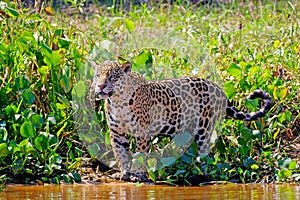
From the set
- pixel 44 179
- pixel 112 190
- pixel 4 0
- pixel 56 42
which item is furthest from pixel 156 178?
pixel 4 0

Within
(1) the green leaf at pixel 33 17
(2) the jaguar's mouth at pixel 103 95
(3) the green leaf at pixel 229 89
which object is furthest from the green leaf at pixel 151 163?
(1) the green leaf at pixel 33 17

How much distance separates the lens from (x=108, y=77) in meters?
7.08

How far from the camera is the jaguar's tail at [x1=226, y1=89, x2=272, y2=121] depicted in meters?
7.71

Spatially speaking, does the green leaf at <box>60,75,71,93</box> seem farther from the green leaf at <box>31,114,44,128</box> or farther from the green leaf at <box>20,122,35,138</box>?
the green leaf at <box>20,122,35,138</box>

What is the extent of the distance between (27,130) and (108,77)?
833 millimetres

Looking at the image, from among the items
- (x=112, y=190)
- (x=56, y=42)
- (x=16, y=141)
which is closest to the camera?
(x=112, y=190)

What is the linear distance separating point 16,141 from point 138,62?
1.29 meters

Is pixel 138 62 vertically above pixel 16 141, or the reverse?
pixel 138 62

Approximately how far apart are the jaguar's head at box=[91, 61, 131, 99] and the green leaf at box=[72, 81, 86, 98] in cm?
60

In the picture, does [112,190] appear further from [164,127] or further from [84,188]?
[164,127]

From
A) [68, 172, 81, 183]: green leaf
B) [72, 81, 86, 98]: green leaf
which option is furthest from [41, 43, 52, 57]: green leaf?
[68, 172, 81, 183]: green leaf

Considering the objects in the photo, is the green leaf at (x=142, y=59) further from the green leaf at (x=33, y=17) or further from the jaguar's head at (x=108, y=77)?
the green leaf at (x=33, y=17)

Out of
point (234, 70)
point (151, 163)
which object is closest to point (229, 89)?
point (234, 70)

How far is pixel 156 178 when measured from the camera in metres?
7.32
